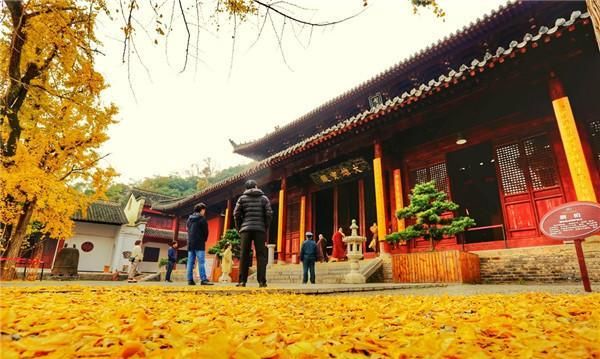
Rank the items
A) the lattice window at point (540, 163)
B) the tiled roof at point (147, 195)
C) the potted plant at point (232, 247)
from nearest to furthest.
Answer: the lattice window at point (540, 163) < the potted plant at point (232, 247) < the tiled roof at point (147, 195)

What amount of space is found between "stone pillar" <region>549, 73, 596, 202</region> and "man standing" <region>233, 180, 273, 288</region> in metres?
5.53

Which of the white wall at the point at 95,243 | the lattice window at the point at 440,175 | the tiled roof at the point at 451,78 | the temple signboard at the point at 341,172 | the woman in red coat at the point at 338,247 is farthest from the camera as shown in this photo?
the white wall at the point at 95,243

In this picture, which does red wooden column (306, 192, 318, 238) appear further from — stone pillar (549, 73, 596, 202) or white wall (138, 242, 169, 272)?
white wall (138, 242, 169, 272)

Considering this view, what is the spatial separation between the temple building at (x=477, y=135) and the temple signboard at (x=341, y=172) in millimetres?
51

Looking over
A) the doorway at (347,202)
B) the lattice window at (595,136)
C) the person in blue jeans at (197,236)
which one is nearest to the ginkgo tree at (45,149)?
the person in blue jeans at (197,236)

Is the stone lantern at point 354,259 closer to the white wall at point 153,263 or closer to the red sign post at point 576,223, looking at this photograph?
the red sign post at point 576,223

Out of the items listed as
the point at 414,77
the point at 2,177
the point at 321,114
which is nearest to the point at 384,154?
the point at 414,77

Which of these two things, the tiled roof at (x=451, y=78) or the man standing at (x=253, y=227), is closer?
the man standing at (x=253, y=227)

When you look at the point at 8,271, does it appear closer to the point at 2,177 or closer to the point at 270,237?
the point at 2,177

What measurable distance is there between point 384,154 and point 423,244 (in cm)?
281

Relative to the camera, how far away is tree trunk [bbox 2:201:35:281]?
776 centimetres

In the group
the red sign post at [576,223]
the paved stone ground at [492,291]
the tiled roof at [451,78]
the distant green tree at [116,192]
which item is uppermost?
the distant green tree at [116,192]

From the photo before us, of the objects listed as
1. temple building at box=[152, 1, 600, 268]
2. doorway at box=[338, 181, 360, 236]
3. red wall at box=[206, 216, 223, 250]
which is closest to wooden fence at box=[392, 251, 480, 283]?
temple building at box=[152, 1, 600, 268]

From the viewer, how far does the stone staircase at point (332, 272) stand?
7.00 m
